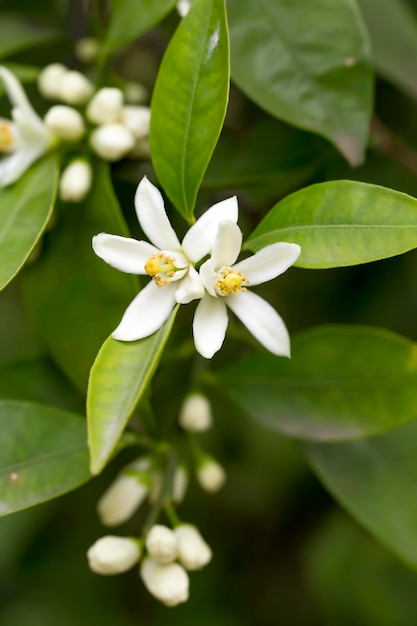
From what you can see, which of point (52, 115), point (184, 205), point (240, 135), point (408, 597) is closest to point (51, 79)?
point (52, 115)

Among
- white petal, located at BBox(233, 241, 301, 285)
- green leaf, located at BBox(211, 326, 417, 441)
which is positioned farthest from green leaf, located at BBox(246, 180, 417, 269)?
green leaf, located at BBox(211, 326, 417, 441)

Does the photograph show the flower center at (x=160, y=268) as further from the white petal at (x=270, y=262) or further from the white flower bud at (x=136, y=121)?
the white flower bud at (x=136, y=121)

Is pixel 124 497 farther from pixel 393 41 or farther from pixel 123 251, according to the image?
pixel 393 41

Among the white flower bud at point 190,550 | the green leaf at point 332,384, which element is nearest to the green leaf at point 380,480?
the green leaf at point 332,384

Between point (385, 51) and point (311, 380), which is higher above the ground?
point (385, 51)

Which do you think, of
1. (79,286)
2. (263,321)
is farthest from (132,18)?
(263,321)

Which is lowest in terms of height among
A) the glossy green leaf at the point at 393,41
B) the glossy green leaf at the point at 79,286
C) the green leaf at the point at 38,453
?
the green leaf at the point at 38,453

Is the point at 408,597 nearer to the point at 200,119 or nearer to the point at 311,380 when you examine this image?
the point at 311,380
